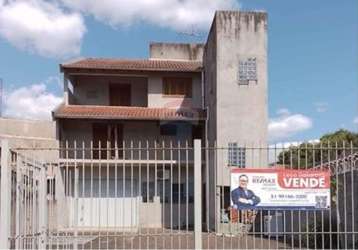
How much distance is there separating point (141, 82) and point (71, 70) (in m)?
4.58

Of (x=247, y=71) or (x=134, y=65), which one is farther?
(x=134, y=65)

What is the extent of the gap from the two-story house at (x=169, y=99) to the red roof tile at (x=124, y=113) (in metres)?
0.05

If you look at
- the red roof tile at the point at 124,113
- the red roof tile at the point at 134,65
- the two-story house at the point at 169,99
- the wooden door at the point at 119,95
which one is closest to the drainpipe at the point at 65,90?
the two-story house at the point at 169,99

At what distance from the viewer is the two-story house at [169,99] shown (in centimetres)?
3027

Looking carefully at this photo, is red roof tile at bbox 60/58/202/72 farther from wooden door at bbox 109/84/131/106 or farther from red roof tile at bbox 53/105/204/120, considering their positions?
red roof tile at bbox 53/105/204/120

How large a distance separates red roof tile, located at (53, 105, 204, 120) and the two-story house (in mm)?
55

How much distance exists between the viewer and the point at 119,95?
3675 cm

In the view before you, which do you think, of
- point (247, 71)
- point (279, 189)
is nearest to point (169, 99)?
A: point (247, 71)

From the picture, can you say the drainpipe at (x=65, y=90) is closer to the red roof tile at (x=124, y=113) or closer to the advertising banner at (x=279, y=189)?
the red roof tile at (x=124, y=113)

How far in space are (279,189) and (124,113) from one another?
80.9 ft

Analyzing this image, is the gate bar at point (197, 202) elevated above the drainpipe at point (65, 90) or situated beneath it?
situated beneath

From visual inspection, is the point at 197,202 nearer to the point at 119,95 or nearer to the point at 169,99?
the point at 169,99

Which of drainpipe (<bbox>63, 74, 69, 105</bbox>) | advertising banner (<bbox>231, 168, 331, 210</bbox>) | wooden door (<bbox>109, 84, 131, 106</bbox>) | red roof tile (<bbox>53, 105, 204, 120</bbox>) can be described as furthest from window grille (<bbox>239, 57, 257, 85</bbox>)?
advertising banner (<bbox>231, 168, 331, 210</bbox>)

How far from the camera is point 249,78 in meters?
30.4
